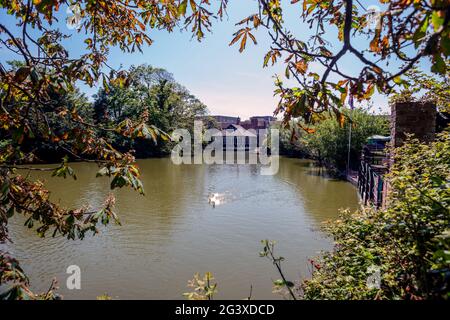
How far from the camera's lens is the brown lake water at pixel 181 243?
600cm

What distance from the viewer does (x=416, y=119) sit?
5297mm

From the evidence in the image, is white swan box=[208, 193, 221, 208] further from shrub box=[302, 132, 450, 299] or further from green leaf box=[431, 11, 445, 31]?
green leaf box=[431, 11, 445, 31]

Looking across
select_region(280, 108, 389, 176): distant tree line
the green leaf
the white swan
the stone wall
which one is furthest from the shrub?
select_region(280, 108, 389, 176): distant tree line

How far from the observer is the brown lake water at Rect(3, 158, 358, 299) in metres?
6.00

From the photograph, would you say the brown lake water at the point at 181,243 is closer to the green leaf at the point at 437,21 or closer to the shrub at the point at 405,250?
the shrub at the point at 405,250

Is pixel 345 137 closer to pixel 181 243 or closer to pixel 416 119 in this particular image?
pixel 416 119

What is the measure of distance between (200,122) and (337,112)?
41341mm

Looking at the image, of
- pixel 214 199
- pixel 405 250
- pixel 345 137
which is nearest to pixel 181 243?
pixel 214 199

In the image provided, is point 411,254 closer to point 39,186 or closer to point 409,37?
point 409,37

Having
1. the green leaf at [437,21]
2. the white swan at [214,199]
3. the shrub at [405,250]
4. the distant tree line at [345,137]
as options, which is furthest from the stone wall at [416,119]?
the distant tree line at [345,137]

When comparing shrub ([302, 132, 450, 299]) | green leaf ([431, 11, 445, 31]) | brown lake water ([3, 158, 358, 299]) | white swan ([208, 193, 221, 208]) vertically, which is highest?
green leaf ([431, 11, 445, 31])

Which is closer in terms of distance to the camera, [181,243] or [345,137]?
[181,243]

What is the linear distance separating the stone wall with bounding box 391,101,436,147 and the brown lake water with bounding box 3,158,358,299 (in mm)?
3301

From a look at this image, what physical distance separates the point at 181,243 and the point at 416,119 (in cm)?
628
